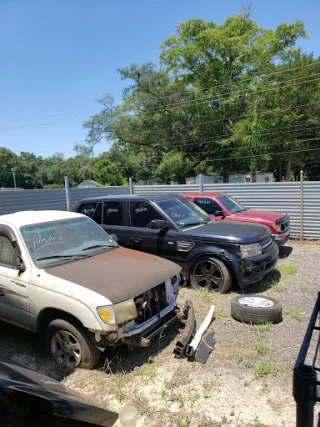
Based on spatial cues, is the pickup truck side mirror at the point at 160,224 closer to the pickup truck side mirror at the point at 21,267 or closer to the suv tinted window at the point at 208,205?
the pickup truck side mirror at the point at 21,267

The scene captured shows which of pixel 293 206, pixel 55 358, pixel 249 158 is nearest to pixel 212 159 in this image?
pixel 249 158

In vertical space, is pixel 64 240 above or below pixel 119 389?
above

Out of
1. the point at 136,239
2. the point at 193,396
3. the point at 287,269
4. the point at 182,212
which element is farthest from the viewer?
the point at 287,269

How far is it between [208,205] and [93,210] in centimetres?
328

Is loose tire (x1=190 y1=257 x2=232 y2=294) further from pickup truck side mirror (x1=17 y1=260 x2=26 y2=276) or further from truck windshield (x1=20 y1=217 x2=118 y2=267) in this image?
pickup truck side mirror (x1=17 y1=260 x2=26 y2=276)

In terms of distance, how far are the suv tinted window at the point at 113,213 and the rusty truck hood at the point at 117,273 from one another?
211 centimetres

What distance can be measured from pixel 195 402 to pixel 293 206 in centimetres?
890

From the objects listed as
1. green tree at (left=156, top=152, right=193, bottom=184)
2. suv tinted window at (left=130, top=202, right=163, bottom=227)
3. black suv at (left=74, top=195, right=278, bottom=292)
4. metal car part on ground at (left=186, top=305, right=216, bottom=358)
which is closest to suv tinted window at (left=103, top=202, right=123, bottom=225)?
black suv at (left=74, top=195, right=278, bottom=292)

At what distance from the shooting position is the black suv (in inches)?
201

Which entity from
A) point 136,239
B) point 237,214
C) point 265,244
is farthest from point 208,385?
point 237,214

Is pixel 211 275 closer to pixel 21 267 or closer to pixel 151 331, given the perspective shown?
pixel 151 331

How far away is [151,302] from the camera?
3.60 metres

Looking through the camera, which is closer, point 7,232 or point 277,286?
point 7,232

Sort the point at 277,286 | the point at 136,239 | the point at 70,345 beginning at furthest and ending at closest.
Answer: the point at 136,239 → the point at 277,286 → the point at 70,345
